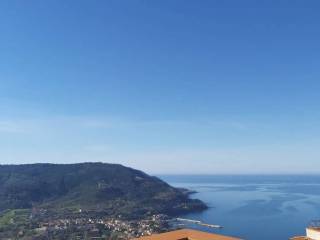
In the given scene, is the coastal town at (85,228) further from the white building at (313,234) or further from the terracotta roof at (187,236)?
the terracotta roof at (187,236)

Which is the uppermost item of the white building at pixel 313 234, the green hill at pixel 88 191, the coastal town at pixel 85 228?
the green hill at pixel 88 191

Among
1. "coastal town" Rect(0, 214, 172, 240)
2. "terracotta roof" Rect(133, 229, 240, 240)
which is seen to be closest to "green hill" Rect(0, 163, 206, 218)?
"coastal town" Rect(0, 214, 172, 240)

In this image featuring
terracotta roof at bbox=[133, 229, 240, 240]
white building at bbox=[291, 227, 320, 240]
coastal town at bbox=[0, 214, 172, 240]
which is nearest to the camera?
terracotta roof at bbox=[133, 229, 240, 240]

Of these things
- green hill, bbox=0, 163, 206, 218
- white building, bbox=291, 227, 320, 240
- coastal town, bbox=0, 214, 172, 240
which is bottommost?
coastal town, bbox=0, 214, 172, 240

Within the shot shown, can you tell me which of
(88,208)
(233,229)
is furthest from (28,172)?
(233,229)

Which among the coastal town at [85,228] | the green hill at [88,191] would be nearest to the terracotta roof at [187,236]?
the coastal town at [85,228]

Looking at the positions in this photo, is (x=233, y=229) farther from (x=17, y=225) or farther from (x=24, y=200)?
(x=24, y=200)

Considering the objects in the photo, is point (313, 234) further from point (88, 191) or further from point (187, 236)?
point (88, 191)

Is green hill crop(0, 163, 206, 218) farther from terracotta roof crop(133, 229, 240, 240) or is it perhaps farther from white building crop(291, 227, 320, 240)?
terracotta roof crop(133, 229, 240, 240)
